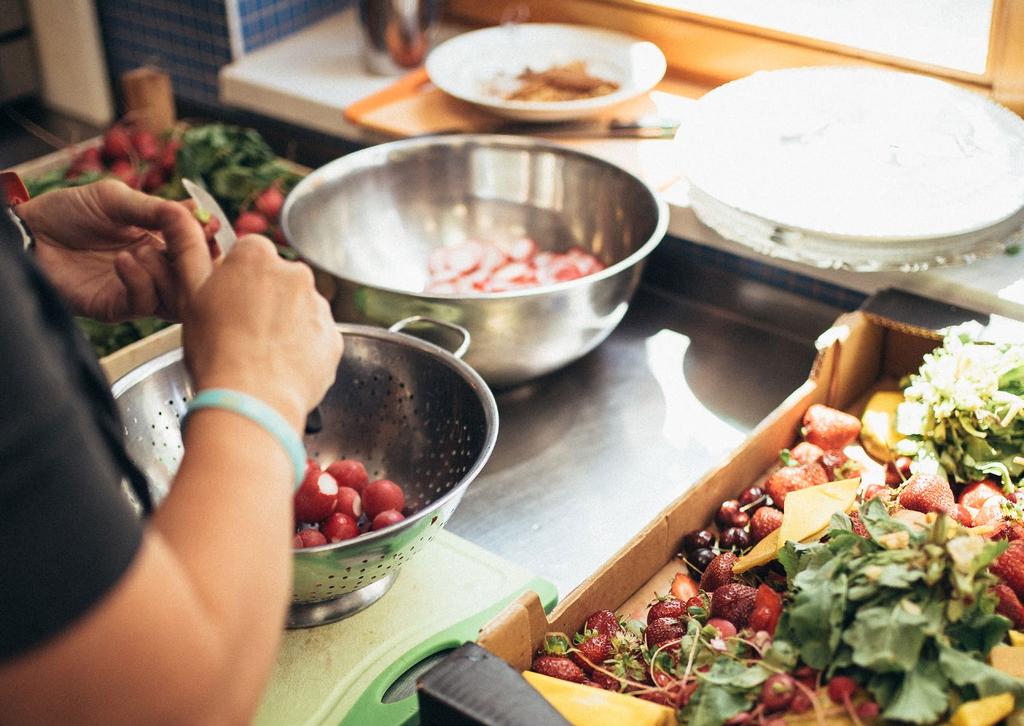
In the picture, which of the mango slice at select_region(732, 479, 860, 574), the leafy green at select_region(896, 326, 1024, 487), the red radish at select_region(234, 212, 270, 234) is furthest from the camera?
the red radish at select_region(234, 212, 270, 234)

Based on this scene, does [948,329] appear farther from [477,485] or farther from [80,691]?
[80,691]

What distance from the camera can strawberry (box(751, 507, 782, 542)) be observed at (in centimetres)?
107

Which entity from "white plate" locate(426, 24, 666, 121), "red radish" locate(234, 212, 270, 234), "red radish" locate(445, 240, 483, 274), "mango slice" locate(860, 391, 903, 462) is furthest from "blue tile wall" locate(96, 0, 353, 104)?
"mango slice" locate(860, 391, 903, 462)

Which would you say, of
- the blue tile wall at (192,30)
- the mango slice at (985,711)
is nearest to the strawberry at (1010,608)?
the mango slice at (985,711)

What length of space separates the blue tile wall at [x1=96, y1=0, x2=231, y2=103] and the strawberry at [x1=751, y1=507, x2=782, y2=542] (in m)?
1.33

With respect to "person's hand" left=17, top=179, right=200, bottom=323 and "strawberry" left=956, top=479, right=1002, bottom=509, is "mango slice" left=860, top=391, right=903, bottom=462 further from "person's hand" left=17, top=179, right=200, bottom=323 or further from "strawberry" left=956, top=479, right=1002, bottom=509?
"person's hand" left=17, top=179, right=200, bottom=323

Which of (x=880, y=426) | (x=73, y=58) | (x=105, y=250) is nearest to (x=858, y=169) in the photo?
(x=880, y=426)

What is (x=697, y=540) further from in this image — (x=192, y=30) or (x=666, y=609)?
(x=192, y=30)

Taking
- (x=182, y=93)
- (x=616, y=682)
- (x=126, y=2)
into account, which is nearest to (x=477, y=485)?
(x=616, y=682)

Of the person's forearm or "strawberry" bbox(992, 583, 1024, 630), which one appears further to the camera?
"strawberry" bbox(992, 583, 1024, 630)

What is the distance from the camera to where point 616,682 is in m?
0.92

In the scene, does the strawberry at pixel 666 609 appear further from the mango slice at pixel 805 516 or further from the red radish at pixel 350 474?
the red radish at pixel 350 474

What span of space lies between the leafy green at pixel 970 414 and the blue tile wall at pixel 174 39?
53.7 inches

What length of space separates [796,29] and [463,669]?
46.6 inches
